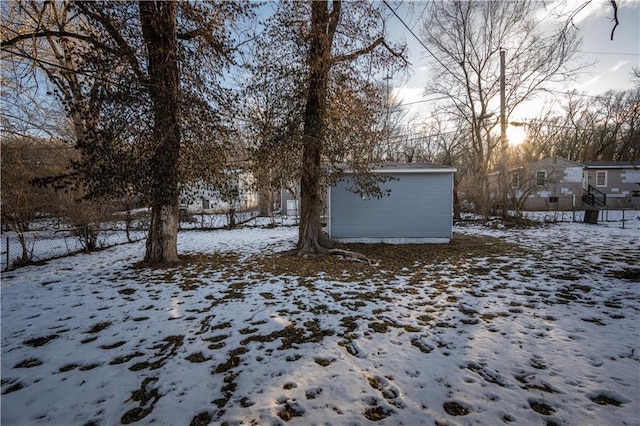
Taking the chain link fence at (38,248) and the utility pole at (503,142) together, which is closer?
the chain link fence at (38,248)

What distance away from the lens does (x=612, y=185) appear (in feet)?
73.3

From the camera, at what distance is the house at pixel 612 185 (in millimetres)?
21562

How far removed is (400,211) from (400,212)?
0.04 m

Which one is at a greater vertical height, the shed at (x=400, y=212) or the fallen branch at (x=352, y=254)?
Answer: the shed at (x=400, y=212)

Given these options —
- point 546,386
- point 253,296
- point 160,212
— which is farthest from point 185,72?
point 546,386

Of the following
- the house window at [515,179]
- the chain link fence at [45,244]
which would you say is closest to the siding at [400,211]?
the house window at [515,179]

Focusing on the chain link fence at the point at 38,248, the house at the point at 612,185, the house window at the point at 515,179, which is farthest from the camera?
the house at the point at 612,185

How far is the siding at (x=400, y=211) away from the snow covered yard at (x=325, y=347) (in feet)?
12.9

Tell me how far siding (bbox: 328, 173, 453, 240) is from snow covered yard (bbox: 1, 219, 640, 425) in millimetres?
3930

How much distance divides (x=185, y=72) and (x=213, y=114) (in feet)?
3.25

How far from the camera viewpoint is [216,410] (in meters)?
2.00

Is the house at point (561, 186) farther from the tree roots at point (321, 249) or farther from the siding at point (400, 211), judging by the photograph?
the tree roots at point (321, 249)

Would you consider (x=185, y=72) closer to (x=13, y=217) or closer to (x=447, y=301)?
(x=13, y=217)

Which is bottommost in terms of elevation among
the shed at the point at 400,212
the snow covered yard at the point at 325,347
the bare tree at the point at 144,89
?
the snow covered yard at the point at 325,347
